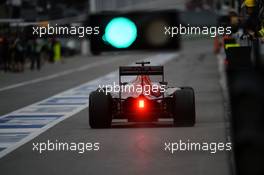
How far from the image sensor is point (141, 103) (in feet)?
70.7

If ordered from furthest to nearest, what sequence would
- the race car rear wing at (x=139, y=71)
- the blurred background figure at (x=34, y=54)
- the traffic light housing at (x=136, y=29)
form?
the blurred background figure at (x=34, y=54) → the race car rear wing at (x=139, y=71) → the traffic light housing at (x=136, y=29)

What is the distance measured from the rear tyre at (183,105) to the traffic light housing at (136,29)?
1394 centimetres

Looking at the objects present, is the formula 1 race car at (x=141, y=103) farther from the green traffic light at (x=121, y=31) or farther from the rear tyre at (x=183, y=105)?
the green traffic light at (x=121, y=31)

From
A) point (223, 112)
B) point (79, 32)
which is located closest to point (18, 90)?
point (223, 112)

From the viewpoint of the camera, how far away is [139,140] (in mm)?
19391

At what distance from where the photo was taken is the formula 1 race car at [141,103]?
850 inches

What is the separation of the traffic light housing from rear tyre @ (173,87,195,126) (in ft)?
45.7

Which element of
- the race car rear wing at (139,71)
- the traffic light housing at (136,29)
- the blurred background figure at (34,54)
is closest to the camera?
the traffic light housing at (136,29)

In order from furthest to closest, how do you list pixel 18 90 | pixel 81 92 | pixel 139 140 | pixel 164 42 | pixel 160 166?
pixel 18 90 < pixel 81 92 < pixel 139 140 < pixel 160 166 < pixel 164 42

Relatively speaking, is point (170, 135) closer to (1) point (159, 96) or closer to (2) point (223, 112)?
(1) point (159, 96)

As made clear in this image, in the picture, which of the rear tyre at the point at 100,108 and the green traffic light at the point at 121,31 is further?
the rear tyre at the point at 100,108

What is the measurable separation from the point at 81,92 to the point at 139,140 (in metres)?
18.1

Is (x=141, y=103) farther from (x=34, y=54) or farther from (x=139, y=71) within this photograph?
(x=34, y=54)

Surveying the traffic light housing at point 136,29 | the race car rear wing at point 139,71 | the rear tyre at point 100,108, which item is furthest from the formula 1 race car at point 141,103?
the traffic light housing at point 136,29
